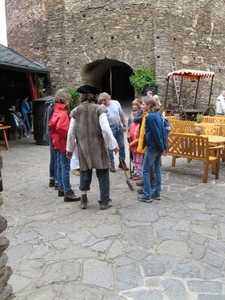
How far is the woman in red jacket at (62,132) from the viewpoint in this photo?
4.22 metres

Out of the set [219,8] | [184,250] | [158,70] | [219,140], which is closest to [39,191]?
[184,250]

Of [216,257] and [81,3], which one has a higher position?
[81,3]

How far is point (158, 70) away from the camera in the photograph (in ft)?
46.6

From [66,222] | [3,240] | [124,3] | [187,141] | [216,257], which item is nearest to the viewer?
[3,240]

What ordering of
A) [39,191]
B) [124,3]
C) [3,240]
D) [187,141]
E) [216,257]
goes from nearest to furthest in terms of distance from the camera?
[3,240], [216,257], [39,191], [187,141], [124,3]

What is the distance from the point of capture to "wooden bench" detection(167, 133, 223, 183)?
17.2 feet

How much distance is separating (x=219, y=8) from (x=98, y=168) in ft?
49.7

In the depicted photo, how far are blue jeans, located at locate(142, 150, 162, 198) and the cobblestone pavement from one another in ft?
0.59

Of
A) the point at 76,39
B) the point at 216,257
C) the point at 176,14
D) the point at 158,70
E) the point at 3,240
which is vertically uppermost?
the point at 176,14

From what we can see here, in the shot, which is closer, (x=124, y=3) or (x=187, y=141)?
(x=187, y=141)

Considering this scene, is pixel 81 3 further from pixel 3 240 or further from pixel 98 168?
pixel 3 240

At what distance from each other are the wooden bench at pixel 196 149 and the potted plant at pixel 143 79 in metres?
8.40

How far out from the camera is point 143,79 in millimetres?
13938

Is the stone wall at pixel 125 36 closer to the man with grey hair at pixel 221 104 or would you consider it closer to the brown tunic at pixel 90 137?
the man with grey hair at pixel 221 104
